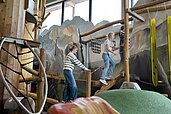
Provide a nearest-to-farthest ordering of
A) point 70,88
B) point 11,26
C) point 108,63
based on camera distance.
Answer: point 11,26 < point 70,88 < point 108,63

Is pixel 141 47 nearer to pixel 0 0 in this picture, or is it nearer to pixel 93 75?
pixel 93 75

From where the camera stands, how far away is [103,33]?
6844 millimetres

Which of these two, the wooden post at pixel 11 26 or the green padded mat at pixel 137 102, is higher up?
the wooden post at pixel 11 26

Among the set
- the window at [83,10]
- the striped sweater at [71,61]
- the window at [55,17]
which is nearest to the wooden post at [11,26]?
the striped sweater at [71,61]

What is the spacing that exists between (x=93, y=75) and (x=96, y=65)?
0.30 meters

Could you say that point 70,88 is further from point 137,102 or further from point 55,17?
point 55,17

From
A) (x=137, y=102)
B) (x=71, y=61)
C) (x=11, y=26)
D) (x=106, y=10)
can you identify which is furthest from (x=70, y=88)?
(x=137, y=102)

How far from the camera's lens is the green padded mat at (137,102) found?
1.34 metres

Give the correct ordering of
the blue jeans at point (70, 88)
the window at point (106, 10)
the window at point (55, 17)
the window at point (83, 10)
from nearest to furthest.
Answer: the blue jeans at point (70, 88)
the window at point (106, 10)
the window at point (83, 10)
the window at point (55, 17)

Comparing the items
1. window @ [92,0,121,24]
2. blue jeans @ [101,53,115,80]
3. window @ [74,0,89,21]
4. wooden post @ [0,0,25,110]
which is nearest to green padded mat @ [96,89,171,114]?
wooden post @ [0,0,25,110]

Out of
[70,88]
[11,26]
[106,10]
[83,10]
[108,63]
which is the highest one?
[83,10]

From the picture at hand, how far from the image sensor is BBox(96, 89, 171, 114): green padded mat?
134cm

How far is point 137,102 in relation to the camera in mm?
1388

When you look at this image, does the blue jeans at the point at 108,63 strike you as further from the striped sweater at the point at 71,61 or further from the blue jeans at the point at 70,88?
the blue jeans at the point at 70,88
